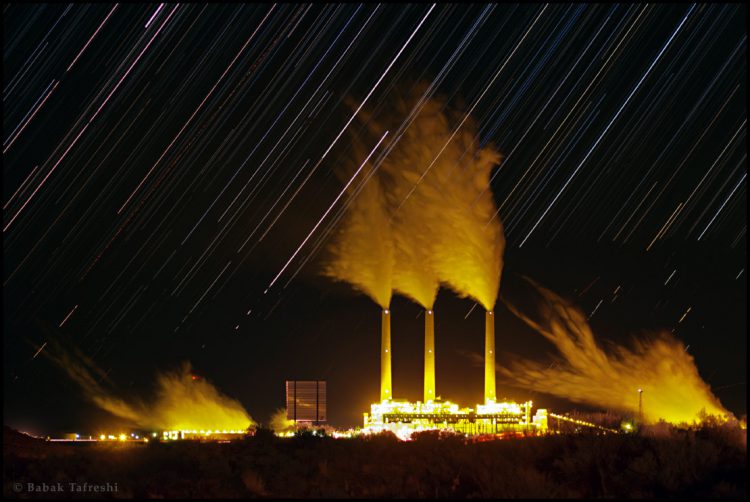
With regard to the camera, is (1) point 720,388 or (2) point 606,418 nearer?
(2) point 606,418

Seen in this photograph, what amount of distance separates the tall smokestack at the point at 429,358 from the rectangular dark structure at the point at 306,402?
8243 mm

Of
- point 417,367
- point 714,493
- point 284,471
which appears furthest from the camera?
point 417,367

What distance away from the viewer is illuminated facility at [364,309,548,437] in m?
43.1

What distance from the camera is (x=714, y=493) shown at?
46.0 feet

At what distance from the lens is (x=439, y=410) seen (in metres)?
44.2

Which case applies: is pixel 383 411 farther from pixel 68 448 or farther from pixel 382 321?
pixel 68 448

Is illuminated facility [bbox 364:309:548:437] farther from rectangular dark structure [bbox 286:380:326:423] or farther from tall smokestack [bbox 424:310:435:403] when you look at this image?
rectangular dark structure [bbox 286:380:326:423]

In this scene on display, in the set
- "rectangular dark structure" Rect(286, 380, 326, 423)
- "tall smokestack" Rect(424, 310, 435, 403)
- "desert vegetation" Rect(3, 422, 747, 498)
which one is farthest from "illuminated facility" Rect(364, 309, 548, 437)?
"desert vegetation" Rect(3, 422, 747, 498)

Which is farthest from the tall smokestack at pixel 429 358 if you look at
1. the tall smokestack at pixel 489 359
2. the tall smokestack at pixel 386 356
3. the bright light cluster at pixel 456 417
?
the tall smokestack at pixel 489 359

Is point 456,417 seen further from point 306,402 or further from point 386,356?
point 306,402

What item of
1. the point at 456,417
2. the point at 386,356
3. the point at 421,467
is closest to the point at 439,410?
the point at 456,417

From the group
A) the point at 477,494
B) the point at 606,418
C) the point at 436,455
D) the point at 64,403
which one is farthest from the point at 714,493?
the point at 64,403

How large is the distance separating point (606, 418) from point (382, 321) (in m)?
15.0

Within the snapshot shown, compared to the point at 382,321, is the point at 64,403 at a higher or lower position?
lower
